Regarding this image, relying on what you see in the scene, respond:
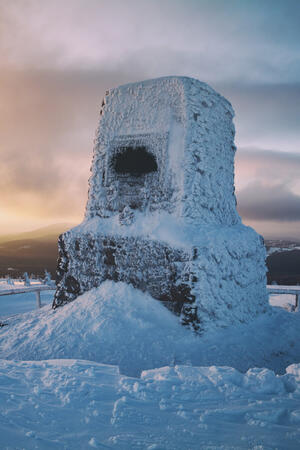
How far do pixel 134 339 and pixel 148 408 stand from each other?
2511mm

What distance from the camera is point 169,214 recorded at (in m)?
5.77

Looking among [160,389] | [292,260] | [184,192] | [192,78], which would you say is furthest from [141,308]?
[292,260]

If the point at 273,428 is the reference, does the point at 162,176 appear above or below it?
above

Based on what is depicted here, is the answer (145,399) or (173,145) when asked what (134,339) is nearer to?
(145,399)

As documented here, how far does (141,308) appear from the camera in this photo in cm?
519

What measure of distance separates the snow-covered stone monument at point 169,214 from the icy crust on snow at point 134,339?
0.91 feet

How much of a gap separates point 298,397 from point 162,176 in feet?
14.2

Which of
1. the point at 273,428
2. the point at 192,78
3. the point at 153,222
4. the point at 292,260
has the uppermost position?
the point at 192,78

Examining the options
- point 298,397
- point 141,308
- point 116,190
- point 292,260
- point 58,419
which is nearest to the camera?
point 58,419

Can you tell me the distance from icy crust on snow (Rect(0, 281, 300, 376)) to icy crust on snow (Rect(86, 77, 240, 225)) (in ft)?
6.39

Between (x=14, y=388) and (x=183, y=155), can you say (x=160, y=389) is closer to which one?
(x=14, y=388)

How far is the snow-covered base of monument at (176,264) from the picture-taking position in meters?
5.06

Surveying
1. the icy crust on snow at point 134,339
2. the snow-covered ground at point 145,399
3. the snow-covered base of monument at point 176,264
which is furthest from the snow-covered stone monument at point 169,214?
the snow-covered ground at point 145,399

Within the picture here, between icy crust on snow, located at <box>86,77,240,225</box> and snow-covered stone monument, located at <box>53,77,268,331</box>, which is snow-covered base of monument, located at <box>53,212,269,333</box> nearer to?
snow-covered stone monument, located at <box>53,77,268,331</box>
